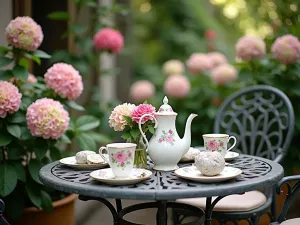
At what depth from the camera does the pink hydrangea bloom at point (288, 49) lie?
2791 mm

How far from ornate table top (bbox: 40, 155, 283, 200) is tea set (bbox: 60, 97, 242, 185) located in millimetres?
26

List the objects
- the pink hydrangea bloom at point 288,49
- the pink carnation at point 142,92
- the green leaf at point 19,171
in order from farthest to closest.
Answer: the pink carnation at point 142,92 < the pink hydrangea bloom at point 288,49 < the green leaf at point 19,171

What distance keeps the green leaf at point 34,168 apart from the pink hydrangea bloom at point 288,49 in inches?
60.6

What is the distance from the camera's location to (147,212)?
377 centimetres

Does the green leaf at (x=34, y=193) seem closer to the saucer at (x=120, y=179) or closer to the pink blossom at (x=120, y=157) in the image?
the saucer at (x=120, y=179)

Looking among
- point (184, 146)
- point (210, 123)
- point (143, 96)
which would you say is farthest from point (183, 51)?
point (184, 146)

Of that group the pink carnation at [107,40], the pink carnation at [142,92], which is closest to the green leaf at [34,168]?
the pink carnation at [107,40]

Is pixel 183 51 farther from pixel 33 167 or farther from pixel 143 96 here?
pixel 33 167

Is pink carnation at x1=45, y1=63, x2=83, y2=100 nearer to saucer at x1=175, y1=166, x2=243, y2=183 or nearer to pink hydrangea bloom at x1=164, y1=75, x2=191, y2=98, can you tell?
saucer at x1=175, y1=166, x2=243, y2=183

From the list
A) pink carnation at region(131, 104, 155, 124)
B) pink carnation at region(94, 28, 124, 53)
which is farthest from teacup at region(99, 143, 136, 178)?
pink carnation at region(94, 28, 124, 53)

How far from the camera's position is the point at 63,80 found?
237 centimetres

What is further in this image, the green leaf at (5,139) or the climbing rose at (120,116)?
the green leaf at (5,139)

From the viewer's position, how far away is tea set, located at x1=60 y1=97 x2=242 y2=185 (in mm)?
1513

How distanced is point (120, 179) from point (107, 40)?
184 centimetres
